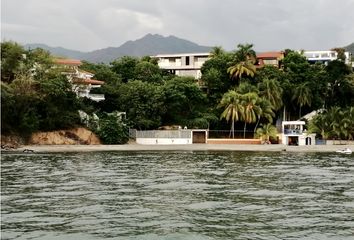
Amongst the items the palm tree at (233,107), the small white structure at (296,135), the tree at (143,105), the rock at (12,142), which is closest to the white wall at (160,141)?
the tree at (143,105)

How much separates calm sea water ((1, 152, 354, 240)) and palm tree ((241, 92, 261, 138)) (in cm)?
3550

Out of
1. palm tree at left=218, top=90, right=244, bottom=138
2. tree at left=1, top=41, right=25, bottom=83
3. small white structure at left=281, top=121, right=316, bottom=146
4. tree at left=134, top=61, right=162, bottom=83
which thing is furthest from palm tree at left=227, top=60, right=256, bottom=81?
tree at left=1, top=41, right=25, bottom=83

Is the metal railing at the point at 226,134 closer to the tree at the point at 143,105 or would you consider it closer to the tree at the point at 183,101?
the tree at the point at 183,101

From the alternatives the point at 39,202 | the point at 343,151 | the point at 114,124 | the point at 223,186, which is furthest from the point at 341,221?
the point at 114,124

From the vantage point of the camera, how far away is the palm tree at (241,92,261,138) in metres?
73.6

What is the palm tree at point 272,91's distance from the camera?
76.9m

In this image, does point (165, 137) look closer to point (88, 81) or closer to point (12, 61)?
point (88, 81)

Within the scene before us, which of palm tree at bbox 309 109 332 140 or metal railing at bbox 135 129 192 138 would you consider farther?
metal railing at bbox 135 129 192 138

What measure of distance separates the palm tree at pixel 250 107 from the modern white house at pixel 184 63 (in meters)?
28.5

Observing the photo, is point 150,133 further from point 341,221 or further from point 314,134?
point 341,221

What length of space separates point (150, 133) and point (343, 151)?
2729 cm

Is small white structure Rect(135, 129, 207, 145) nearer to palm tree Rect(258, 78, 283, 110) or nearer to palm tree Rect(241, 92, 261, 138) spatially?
palm tree Rect(241, 92, 261, 138)

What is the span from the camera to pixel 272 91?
253 feet

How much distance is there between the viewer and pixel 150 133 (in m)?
71.6
